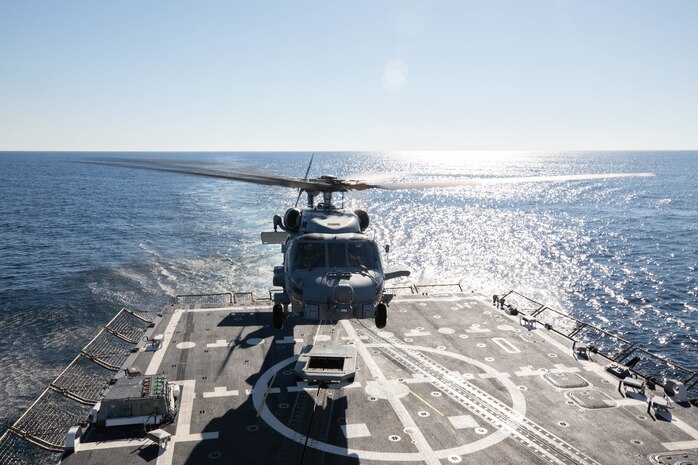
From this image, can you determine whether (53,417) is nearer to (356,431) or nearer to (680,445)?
(356,431)

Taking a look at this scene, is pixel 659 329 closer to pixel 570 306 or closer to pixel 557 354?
pixel 570 306

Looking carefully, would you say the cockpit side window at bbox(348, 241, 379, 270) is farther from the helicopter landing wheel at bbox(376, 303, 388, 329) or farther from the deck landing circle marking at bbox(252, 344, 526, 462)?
the deck landing circle marking at bbox(252, 344, 526, 462)

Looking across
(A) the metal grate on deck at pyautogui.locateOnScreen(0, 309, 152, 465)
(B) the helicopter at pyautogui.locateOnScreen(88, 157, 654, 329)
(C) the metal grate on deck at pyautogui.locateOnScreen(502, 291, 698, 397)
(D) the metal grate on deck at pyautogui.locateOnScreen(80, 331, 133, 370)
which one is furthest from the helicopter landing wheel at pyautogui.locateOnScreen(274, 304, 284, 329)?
(C) the metal grate on deck at pyautogui.locateOnScreen(502, 291, 698, 397)

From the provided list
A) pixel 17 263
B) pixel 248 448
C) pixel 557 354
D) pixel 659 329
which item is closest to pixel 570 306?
pixel 659 329

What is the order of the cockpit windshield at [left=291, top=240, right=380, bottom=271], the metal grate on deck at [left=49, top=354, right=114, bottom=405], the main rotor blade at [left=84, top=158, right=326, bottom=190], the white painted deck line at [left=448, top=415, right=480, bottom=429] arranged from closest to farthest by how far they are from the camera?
1. the white painted deck line at [left=448, top=415, right=480, bottom=429]
2. the cockpit windshield at [left=291, top=240, right=380, bottom=271]
3. the main rotor blade at [left=84, top=158, right=326, bottom=190]
4. the metal grate on deck at [left=49, top=354, right=114, bottom=405]

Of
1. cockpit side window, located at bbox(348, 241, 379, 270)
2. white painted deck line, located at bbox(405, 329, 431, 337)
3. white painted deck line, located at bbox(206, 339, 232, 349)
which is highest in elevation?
cockpit side window, located at bbox(348, 241, 379, 270)

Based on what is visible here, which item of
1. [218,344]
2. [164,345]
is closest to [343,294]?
[218,344]
